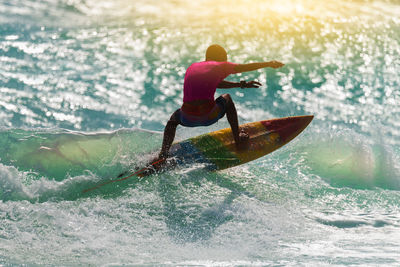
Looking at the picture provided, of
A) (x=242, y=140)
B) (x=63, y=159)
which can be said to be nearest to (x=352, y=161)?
(x=242, y=140)

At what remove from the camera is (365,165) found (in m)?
7.41

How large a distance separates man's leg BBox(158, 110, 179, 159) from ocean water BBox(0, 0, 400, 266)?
0.31m

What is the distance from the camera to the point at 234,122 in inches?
237

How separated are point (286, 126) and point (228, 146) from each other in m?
1.11

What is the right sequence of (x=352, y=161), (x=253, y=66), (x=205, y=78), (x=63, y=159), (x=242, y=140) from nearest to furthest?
1. (x=253, y=66)
2. (x=205, y=78)
3. (x=242, y=140)
4. (x=63, y=159)
5. (x=352, y=161)

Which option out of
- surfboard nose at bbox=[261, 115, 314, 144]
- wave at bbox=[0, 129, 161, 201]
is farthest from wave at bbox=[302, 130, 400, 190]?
wave at bbox=[0, 129, 161, 201]

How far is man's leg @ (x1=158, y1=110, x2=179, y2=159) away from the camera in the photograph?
578 centimetres

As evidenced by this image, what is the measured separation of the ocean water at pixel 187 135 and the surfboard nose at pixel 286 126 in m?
0.52

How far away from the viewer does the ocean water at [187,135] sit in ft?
15.6

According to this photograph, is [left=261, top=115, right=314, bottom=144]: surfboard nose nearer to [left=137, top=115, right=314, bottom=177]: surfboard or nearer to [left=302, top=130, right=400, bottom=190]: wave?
[left=137, top=115, right=314, bottom=177]: surfboard

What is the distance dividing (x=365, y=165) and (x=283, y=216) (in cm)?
265

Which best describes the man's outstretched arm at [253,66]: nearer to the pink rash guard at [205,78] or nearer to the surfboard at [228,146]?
the pink rash guard at [205,78]

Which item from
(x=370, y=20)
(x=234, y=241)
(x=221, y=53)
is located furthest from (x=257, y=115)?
(x=370, y=20)

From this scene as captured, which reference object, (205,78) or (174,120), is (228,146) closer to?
(174,120)
